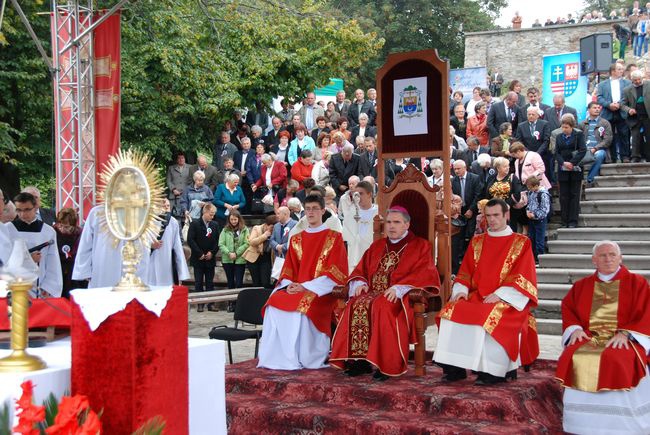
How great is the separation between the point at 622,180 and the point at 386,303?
815cm

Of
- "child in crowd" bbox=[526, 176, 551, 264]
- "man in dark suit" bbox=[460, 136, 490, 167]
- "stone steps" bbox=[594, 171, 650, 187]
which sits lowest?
"child in crowd" bbox=[526, 176, 551, 264]

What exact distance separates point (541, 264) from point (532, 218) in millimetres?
650

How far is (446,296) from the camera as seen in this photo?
338 inches

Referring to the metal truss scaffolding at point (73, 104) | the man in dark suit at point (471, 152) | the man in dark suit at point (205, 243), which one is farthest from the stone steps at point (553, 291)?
the metal truss scaffolding at point (73, 104)

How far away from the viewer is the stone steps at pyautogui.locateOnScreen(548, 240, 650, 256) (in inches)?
497

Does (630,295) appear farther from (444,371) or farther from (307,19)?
(307,19)

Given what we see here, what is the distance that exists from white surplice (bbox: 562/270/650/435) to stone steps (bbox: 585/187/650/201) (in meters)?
8.02

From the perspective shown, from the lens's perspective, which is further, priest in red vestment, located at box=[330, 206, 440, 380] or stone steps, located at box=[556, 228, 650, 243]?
stone steps, located at box=[556, 228, 650, 243]

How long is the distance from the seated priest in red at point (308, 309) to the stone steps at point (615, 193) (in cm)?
710

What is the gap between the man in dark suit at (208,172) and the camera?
16.0 m

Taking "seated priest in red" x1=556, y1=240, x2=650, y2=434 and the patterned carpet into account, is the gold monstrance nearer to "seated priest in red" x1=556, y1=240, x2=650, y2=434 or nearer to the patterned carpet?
the patterned carpet

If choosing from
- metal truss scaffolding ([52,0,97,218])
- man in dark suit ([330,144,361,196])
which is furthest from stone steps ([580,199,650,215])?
metal truss scaffolding ([52,0,97,218])

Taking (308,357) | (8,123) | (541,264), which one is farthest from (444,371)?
(8,123)

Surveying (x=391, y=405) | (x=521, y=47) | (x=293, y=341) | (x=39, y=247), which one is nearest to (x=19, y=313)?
(x=391, y=405)
